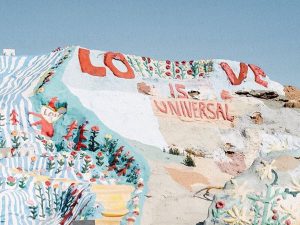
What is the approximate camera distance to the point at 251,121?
64.4 ft

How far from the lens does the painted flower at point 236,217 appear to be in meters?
8.12

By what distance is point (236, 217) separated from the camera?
8.16 metres

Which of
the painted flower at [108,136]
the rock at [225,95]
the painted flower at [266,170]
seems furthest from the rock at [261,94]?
the painted flower at [266,170]

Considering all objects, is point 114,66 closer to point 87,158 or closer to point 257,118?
point 87,158

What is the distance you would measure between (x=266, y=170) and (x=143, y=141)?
8.41 meters

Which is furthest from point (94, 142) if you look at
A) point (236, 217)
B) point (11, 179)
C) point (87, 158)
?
point (236, 217)

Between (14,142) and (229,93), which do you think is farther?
(229,93)

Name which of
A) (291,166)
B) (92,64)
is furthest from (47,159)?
(291,166)

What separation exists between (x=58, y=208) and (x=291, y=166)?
21.0 feet

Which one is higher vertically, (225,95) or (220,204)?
(225,95)

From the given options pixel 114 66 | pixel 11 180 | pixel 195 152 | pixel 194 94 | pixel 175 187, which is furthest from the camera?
pixel 194 94

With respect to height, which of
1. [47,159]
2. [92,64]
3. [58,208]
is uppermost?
[92,64]

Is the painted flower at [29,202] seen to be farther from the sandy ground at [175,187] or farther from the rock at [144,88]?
the rock at [144,88]

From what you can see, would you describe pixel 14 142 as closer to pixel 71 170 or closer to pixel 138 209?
pixel 71 170
